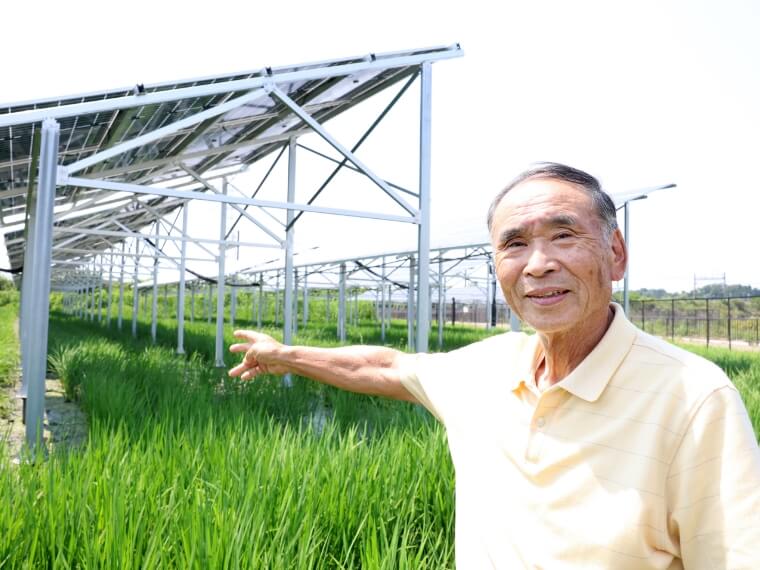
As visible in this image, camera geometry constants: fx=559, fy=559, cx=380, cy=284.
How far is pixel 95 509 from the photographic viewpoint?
65.4 inches

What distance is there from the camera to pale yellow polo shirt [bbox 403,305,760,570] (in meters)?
0.75

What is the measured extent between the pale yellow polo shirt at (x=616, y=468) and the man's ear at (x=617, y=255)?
0.07 metres

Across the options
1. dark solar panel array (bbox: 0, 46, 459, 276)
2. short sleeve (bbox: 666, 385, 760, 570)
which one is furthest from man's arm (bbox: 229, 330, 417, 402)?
dark solar panel array (bbox: 0, 46, 459, 276)

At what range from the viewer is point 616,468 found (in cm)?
85

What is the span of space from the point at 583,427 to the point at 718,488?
0.69 ft

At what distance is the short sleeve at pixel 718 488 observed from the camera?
28.6 inches

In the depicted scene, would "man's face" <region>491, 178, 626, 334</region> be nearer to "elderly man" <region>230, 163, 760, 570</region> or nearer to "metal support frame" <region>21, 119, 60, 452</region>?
"elderly man" <region>230, 163, 760, 570</region>

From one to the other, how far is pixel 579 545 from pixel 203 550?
888mm

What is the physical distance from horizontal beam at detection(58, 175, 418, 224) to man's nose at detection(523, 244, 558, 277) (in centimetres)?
347

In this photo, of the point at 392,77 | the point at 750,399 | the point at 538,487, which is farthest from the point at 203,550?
the point at 392,77

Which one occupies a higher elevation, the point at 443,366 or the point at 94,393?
the point at 443,366

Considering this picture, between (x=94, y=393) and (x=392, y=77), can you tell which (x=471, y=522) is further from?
(x=392, y=77)

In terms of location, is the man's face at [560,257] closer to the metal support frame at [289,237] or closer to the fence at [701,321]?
the metal support frame at [289,237]

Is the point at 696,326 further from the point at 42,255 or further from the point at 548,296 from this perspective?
the point at 548,296
